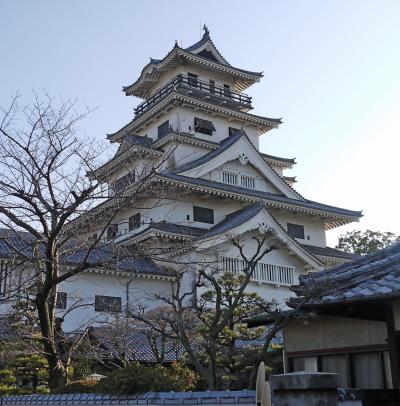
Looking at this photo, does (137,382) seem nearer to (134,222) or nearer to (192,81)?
(134,222)

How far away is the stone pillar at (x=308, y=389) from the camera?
203 inches

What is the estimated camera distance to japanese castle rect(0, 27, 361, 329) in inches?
1020

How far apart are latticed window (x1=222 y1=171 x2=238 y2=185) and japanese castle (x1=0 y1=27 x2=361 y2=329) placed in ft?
0.19

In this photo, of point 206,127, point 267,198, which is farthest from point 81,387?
point 206,127

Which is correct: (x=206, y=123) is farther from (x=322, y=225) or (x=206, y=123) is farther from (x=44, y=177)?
(x=44, y=177)

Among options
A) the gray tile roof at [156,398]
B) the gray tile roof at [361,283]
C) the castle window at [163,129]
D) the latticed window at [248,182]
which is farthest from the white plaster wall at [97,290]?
the gray tile roof at [361,283]

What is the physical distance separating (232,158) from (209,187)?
12.7 ft

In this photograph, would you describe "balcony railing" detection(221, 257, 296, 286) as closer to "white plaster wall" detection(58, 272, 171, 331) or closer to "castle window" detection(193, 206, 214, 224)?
"white plaster wall" detection(58, 272, 171, 331)

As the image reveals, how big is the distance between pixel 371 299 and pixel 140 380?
3781mm

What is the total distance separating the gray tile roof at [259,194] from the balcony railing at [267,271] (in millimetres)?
4369

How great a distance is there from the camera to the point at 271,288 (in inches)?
1110

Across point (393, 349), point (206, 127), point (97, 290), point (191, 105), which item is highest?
point (191, 105)

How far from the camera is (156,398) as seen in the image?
26.3 feet

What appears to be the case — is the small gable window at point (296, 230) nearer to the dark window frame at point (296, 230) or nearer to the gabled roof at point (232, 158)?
the dark window frame at point (296, 230)
